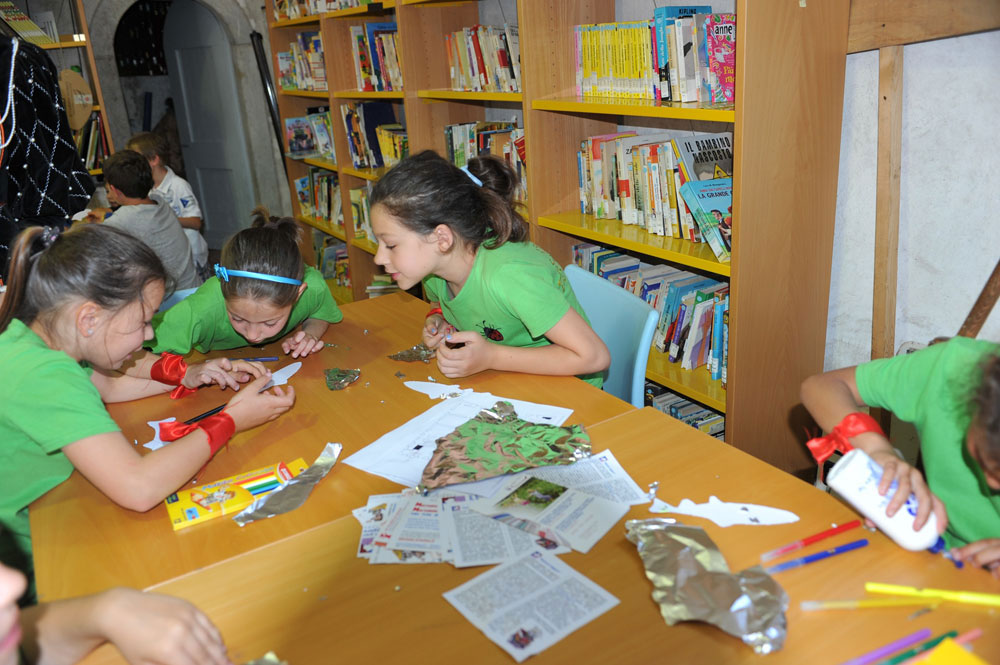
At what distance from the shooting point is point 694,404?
2.59 meters

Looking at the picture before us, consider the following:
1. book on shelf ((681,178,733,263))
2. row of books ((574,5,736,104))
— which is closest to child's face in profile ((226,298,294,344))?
book on shelf ((681,178,733,263))

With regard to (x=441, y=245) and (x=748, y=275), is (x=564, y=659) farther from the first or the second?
(x=748, y=275)

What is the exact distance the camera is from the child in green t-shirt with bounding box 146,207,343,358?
1.86 m

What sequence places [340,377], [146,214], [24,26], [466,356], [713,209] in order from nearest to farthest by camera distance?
[466,356]
[340,377]
[713,209]
[146,214]
[24,26]

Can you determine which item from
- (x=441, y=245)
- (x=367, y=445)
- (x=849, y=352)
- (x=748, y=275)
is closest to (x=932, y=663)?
(x=367, y=445)

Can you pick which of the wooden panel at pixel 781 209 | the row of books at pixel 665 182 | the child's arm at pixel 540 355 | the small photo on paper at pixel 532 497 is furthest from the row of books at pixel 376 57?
the small photo on paper at pixel 532 497

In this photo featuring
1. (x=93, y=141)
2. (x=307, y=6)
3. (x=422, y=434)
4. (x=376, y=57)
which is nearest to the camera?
(x=422, y=434)

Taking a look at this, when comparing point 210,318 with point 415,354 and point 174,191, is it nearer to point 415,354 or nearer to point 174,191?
point 415,354

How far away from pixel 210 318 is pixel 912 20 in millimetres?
1985

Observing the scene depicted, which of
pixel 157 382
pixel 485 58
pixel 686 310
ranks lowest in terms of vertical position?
pixel 686 310

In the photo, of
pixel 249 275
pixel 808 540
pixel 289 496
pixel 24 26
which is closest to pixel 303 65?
pixel 24 26

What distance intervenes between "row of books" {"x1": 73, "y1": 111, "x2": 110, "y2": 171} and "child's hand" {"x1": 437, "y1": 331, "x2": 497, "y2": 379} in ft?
12.3

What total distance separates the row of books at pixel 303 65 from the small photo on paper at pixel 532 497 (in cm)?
373

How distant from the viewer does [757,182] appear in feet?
6.12
